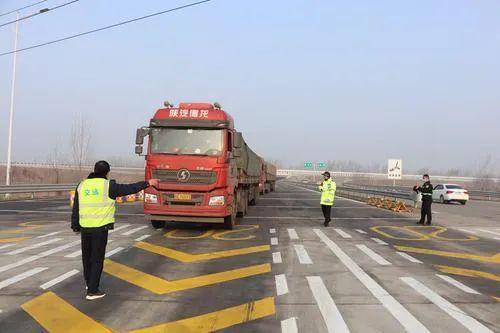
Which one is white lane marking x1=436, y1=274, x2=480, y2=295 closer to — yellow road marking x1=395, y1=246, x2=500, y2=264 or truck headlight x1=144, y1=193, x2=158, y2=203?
yellow road marking x1=395, y1=246, x2=500, y2=264

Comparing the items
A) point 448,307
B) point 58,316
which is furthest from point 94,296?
point 448,307

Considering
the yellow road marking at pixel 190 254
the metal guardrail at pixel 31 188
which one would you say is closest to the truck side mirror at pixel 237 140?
the yellow road marking at pixel 190 254

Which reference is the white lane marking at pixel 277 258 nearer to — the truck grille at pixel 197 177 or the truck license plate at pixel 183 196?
the truck grille at pixel 197 177

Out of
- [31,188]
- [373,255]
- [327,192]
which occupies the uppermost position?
[327,192]

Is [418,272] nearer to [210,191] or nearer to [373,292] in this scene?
[373,292]

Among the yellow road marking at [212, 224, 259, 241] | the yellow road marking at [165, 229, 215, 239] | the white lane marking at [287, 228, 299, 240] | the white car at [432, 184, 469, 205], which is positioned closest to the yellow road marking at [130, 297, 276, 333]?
the yellow road marking at [212, 224, 259, 241]

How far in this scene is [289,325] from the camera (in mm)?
5391

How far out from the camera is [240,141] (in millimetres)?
14867

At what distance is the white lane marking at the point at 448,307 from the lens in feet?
17.7

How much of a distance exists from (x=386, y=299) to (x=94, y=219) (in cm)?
422

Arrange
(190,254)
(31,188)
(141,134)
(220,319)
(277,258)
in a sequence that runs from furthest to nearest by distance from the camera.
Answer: (31,188) < (141,134) < (190,254) < (277,258) < (220,319)

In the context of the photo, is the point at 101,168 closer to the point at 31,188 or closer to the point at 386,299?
the point at 386,299

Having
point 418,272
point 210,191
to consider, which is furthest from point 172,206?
point 418,272

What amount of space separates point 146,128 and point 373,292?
29.5ft
